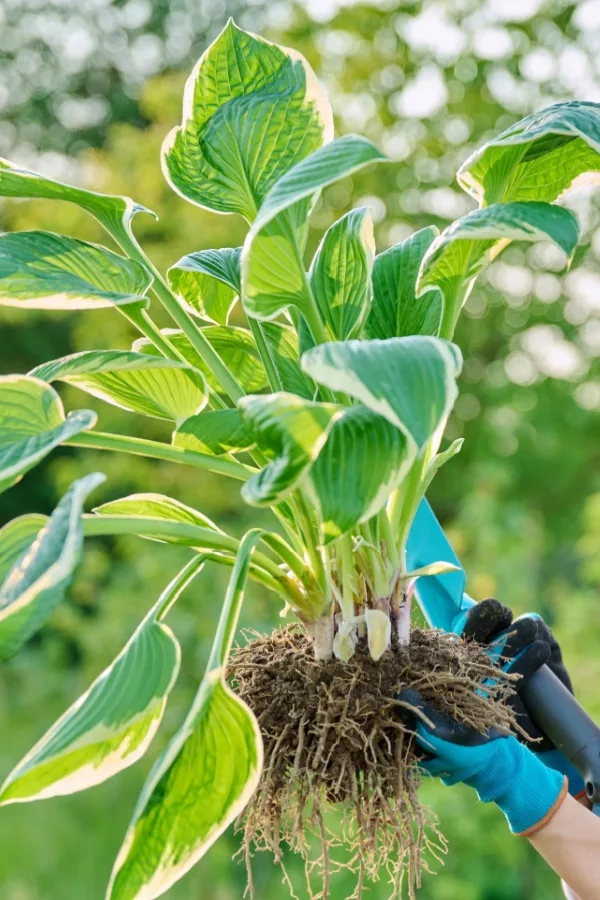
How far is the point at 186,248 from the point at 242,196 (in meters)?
3.21

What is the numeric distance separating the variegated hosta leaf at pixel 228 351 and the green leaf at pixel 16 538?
0.29m

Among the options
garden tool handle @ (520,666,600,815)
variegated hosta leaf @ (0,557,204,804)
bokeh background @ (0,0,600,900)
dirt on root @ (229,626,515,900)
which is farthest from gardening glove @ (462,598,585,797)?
bokeh background @ (0,0,600,900)

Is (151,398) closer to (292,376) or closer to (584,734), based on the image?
(292,376)

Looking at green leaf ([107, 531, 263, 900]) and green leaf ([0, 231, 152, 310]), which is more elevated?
green leaf ([0, 231, 152, 310])

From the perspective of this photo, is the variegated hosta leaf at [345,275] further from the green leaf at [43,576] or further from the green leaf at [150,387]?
the green leaf at [43,576]

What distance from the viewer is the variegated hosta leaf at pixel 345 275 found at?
35.5 inches

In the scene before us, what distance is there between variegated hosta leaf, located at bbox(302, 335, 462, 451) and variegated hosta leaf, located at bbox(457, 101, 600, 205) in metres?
0.23

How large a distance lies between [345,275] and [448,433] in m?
4.18

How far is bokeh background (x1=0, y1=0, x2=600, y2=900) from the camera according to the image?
381cm

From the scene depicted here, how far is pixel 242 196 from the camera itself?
3.10 feet

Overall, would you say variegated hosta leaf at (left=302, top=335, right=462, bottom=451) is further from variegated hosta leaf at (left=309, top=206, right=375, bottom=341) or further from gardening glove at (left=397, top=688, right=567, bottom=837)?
gardening glove at (left=397, top=688, right=567, bottom=837)

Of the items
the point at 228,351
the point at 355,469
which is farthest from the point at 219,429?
the point at 228,351

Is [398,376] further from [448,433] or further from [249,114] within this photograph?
[448,433]

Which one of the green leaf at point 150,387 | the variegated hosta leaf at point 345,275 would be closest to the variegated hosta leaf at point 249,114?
the variegated hosta leaf at point 345,275
